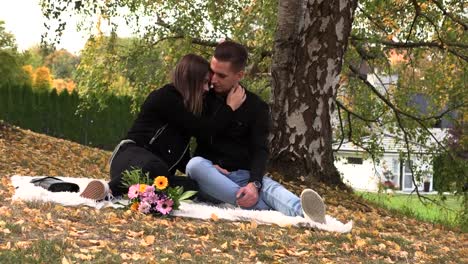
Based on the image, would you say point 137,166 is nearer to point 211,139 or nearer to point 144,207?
point 144,207

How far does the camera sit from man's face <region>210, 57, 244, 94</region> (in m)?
5.43

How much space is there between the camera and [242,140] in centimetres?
573

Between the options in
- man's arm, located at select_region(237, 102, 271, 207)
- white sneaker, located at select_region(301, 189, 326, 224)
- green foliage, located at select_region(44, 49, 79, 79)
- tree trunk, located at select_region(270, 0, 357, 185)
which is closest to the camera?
white sneaker, located at select_region(301, 189, 326, 224)

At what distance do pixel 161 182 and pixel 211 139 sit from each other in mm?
756

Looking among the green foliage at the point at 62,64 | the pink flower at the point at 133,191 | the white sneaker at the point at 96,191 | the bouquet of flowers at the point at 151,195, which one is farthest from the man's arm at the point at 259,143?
the green foliage at the point at 62,64

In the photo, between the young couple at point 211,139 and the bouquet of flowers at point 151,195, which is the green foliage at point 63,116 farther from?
the bouquet of flowers at point 151,195

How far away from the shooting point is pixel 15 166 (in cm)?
937

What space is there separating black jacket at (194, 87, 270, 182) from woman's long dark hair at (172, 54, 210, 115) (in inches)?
6.2

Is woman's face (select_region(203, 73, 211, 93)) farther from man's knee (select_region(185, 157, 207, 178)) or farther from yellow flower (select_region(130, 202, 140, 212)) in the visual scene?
yellow flower (select_region(130, 202, 140, 212))

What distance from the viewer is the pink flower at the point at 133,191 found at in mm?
4949

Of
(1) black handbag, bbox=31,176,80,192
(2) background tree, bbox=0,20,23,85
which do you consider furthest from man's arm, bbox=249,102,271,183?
(2) background tree, bbox=0,20,23,85

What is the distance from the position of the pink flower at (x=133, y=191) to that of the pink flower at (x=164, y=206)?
0.17 meters

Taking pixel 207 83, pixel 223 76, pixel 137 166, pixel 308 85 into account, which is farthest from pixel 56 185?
pixel 308 85

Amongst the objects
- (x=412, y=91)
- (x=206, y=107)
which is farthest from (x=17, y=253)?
(x=412, y=91)
